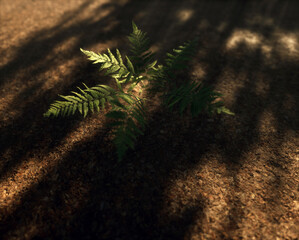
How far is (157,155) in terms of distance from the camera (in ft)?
8.11

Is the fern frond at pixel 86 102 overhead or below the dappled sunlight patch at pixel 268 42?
overhead

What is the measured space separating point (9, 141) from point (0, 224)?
1061 millimetres

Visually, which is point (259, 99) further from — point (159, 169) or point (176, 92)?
point (159, 169)

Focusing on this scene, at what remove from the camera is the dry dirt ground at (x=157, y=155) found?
1.98 m

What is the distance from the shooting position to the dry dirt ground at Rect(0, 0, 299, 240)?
6.49 feet

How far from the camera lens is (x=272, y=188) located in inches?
88.5

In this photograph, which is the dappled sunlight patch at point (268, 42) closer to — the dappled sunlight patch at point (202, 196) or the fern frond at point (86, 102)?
the dappled sunlight patch at point (202, 196)

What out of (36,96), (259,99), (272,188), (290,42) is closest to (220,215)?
(272,188)

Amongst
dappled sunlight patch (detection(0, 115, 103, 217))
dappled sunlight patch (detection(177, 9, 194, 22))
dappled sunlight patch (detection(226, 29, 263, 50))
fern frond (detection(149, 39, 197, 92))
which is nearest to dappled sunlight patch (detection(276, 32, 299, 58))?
dappled sunlight patch (detection(226, 29, 263, 50))

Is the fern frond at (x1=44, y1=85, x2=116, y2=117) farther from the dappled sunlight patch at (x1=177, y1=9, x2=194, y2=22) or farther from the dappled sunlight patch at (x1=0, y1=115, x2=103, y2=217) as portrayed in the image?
the dappled sunlight patch at (x1=177, y1=9, x2=194, y2=22)

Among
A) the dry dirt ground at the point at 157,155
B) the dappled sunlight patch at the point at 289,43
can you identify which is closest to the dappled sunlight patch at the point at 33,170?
the dry dirt ground at the point at 157,155

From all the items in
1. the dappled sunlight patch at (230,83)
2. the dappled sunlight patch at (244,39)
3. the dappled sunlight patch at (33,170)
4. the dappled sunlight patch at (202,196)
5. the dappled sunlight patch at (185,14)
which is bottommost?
the dappled sunlight patch at (202,196)

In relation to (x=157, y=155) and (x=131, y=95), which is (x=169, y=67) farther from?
(x=157, y=155)

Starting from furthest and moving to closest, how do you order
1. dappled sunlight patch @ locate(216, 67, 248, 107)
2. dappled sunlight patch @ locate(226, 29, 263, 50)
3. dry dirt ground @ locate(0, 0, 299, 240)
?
dappled sunlight patch @ locate(226, 29, 263, 50), dappled sunlight patch @ locate(216, 67, 248, 107), dry dirt ground @ locate(0, 0, 299, 240)
